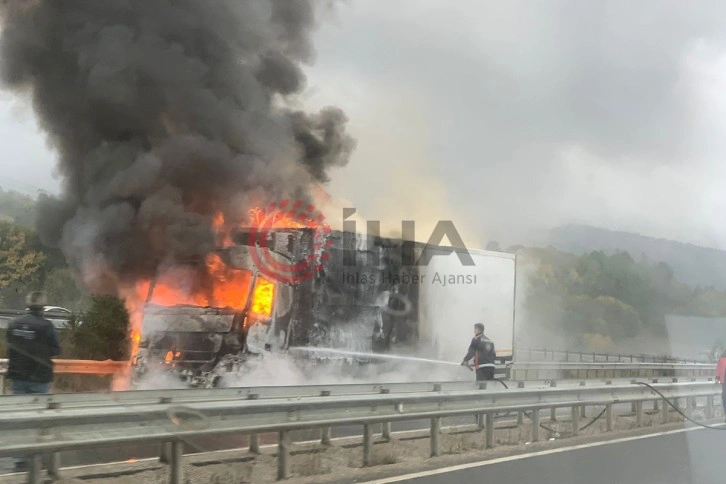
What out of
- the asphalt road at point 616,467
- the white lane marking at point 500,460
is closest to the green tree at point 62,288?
the white lane marking at point 500,460

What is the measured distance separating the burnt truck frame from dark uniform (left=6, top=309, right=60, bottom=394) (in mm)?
2657

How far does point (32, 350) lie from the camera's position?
20.6ft

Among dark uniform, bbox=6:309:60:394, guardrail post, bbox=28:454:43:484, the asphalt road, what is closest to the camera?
guardrail post, bbox=28:454:43:484

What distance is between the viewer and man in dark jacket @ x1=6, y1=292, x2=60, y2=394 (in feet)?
20.5

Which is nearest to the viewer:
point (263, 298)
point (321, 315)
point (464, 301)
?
point (263, 298)

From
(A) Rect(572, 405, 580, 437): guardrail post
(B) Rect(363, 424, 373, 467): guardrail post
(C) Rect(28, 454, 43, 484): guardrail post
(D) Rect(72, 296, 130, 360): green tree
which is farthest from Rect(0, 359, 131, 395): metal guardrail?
(A) Rect(572, 405, 580, 437): guardrail post

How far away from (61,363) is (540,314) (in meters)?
13.7

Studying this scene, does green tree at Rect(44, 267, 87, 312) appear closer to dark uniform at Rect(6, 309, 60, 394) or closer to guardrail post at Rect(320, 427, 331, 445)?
dark uniform at Rect(6, 309, 60, 394)

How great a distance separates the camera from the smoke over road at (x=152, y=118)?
14.1 meters

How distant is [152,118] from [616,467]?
12052 mm

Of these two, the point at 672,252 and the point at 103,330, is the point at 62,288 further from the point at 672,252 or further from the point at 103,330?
the point at 672,252

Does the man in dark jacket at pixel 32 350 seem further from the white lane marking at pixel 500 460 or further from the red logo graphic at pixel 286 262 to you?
the red logo graphic at pixel 286 262

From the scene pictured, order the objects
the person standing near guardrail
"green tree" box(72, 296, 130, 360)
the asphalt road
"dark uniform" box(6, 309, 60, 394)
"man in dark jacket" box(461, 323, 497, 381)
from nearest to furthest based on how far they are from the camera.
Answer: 1. "dark uniform" box(6, 309, 60, 394)
2. the asphalt road
3. "man in dark jacket" box(461, 323, 497, 381)
4. the person standing near guardrail
5. "green tree" box(72, 296, 130, 360)

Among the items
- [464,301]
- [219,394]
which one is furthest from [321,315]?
[464,301]
